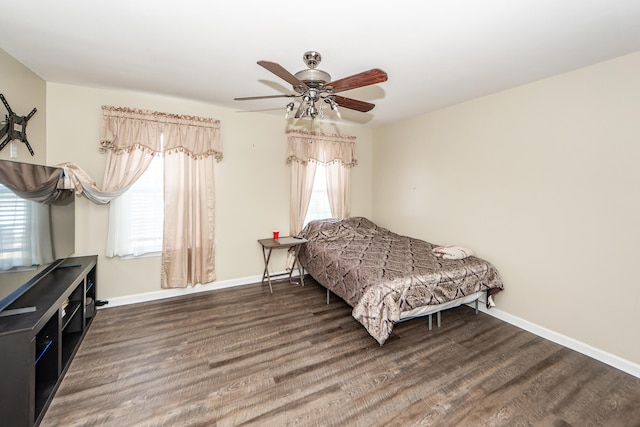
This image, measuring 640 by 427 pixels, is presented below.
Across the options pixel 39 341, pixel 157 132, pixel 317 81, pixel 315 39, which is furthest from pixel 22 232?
pixel 315 39

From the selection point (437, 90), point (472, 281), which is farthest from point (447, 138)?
point (472, 281)

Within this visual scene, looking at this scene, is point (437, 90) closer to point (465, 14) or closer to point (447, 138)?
point (447, 138)

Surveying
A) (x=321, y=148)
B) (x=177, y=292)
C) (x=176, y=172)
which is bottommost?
(x=177, y=292)

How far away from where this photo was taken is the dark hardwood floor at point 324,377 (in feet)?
5.35

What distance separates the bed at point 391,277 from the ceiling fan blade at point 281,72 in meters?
1.76

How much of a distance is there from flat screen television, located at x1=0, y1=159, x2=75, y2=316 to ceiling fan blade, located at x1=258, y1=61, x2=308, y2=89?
5.60 ft

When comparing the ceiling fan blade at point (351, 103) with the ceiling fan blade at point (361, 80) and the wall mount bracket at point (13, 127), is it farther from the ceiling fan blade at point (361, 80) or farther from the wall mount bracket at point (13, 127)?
the wall mount bracket at point (13, 127)

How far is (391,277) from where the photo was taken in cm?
240

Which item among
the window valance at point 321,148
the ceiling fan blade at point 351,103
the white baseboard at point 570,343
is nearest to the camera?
the white baseboard at point 570,343

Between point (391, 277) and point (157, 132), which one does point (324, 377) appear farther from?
point (157, 132)

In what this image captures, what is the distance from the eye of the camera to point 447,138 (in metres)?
3.47

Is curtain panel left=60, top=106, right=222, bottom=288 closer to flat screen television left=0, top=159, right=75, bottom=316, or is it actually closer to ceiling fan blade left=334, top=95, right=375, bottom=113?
flat screen television left=0, top=159, right=75, bottom=316

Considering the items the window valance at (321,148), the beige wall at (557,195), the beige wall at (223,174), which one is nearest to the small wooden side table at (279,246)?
the beige wall at (223,174)

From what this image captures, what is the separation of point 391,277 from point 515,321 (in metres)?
1.56
